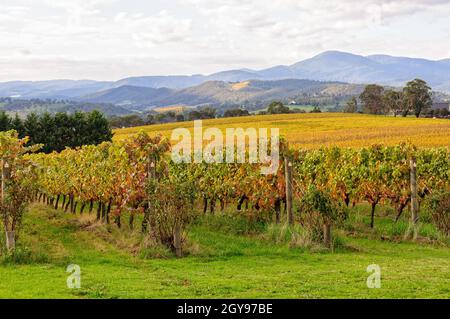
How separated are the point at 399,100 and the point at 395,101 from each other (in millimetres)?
900

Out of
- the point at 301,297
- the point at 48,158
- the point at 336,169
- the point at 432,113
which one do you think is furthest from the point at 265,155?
the point at 432,113

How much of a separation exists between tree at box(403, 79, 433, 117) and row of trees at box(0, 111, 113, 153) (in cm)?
7022

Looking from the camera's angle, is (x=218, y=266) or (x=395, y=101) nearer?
(x=218, y=266)

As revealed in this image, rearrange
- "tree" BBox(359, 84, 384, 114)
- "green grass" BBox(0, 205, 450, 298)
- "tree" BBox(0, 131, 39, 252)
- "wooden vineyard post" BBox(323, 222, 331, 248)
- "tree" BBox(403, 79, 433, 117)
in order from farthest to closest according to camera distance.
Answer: "tree" BBox(359, 84, 384, 114) → "tree" BBox(403, 79, 433, 117) → "wooden vineyard post" BBox(323, 222, 331, 248) → "tree" BBox(0, 131, 39, 252) → "green grass" BBox(0, 205, 450, 298)

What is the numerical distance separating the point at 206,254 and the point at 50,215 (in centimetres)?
1010

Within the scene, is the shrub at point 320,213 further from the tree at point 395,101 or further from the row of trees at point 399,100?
the tree at point 395,101

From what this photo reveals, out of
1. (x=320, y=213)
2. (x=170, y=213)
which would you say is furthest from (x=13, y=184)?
(x=320, y=213)

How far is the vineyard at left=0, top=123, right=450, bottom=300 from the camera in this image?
47.6ft

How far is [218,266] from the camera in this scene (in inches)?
500

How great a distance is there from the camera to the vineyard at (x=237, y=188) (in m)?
14.5

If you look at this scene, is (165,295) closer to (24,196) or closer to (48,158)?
(24,196)

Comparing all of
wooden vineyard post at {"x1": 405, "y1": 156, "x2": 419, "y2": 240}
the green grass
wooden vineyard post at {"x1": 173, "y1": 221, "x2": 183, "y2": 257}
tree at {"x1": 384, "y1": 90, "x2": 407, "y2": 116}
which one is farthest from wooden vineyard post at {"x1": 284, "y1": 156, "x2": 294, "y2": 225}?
tree at {"x1": 384, "y1": 90, "x2": 407, "y2": 116}

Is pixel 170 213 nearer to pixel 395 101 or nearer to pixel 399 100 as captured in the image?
pixel 399 100

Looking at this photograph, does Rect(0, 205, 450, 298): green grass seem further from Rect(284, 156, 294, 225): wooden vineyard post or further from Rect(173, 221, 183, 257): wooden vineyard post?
Rect(284, 156, 294, 225): wooden vineyard post
